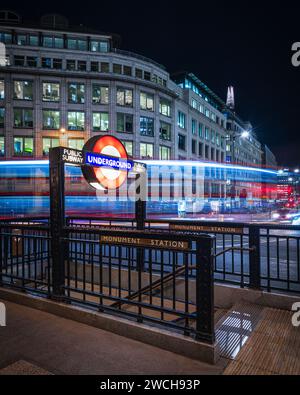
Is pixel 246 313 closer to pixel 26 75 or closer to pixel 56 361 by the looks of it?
pixel 56 361

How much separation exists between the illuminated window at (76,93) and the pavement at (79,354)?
137 ft

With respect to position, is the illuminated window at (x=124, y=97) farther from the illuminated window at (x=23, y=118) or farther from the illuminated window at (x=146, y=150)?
the illuminated window at (x=23, y=118)

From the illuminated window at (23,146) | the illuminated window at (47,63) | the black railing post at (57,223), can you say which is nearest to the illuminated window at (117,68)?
the illuminated window at (47,63)

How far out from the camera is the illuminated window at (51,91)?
136 feet

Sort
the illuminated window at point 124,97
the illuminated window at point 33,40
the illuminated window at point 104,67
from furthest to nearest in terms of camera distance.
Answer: the illuminated window at point 124,97, the illuminated window at point 104,67, the illuminated window at point 33,40

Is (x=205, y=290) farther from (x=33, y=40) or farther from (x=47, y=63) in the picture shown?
(x=33, y=40)

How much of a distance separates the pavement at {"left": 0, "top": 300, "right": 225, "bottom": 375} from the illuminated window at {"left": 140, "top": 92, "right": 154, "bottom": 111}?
44698mm

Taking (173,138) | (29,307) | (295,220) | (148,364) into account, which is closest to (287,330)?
(148,364)

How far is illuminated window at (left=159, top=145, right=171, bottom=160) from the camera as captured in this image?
4826 cm

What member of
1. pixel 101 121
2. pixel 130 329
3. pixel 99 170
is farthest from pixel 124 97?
pixel 130 329

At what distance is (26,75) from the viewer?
40594 mm

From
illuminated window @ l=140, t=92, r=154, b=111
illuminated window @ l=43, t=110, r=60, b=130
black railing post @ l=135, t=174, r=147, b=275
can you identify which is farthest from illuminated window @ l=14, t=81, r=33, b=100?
black railing post @ l=135, t=174, r=147, b=275
